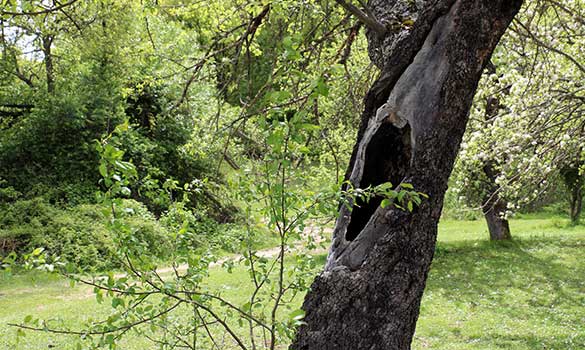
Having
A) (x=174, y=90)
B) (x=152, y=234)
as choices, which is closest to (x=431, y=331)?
(x=152, y=234)

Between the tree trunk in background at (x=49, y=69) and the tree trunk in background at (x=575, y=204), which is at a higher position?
the tree trunk in background at (x=49, y=69)

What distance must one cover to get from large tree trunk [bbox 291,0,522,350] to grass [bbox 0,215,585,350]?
4.66 metres

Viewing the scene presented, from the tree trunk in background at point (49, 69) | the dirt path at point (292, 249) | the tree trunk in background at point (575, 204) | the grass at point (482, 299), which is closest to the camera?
the dirt path at point (292, 249)

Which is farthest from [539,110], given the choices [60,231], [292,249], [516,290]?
[60,231]

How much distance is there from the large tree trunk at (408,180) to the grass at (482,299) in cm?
466

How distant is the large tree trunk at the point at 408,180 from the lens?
105 inches

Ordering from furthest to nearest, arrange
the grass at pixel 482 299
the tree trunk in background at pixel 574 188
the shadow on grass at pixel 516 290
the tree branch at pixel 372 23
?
the tree trunk in background at pixel 574 188
the shadow on grass at pixel 516 290
the grass at pixel 482 299
the tree branch at pixel 372 23

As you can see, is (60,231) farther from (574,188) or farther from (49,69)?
(574,188)

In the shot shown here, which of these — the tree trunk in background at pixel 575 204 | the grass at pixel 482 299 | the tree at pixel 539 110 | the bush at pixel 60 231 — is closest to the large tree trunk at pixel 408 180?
the grass at pixel 482 299

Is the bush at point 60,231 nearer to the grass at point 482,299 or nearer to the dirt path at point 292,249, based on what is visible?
the dirt path at point 292,249

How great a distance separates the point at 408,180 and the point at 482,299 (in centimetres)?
891

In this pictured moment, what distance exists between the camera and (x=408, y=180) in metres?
2.72

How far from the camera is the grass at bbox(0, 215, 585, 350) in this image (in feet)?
27.5

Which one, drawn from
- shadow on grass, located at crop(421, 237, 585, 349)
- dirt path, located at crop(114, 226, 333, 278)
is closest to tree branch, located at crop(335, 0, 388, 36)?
dirt path, located at crop(114, 226, 333, 278)
